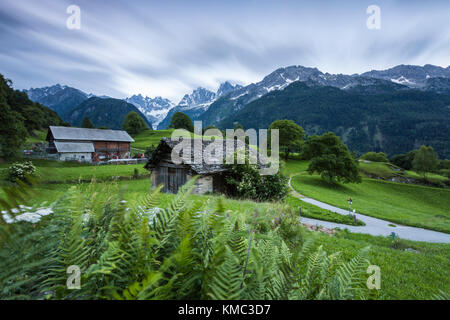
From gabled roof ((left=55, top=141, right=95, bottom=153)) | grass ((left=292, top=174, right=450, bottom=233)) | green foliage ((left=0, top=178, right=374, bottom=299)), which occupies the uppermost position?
gabled roof ((left=55, top=141, right=95, bottom=153))

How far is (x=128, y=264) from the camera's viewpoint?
77cm

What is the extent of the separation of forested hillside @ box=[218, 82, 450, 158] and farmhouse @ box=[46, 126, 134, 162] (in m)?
127

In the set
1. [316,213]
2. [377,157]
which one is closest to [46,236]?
[316,213]

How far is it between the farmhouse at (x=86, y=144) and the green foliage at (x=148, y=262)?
136ft

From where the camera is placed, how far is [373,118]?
496ft

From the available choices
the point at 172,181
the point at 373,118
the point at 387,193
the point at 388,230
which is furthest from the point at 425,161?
the point at 373,118

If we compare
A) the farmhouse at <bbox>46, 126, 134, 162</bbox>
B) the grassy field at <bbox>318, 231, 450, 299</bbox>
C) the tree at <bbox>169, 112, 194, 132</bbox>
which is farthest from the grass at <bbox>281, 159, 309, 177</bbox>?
the tree at <bbox>169, 112, 194, 132</bbox>

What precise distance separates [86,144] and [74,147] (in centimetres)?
246

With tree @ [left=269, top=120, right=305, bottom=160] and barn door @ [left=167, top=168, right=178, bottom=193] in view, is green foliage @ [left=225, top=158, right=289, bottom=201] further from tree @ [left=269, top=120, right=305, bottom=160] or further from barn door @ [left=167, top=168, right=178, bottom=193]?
tree @ [left=269, top=120, right=305, bottom=160]

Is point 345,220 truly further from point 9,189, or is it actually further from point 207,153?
point 9,189

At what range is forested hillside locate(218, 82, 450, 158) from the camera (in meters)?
120

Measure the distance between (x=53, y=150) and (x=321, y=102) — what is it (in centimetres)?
19040

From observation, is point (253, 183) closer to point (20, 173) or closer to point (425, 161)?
point (20, 173)
